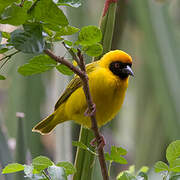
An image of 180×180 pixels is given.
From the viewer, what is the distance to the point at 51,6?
663 mm

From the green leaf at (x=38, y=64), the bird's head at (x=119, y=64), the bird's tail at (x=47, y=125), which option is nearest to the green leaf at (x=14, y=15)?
the green leaf at (x=38, y=64)

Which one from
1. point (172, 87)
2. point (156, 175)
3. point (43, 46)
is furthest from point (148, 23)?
point (43, 46)

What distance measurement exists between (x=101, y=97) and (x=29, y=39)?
→ 0.87 metres

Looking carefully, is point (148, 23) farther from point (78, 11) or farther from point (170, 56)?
point (78, 11)

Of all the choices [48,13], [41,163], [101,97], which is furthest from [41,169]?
[101,97]

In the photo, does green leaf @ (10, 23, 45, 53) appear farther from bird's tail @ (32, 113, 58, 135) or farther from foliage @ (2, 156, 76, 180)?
bird's tail @ (32, 113, 58, 135)

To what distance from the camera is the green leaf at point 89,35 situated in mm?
720

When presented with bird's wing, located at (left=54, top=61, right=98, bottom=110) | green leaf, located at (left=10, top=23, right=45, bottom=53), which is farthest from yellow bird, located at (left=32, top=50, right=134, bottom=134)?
green leaf, located at (left=10, top=23, right=45, bottom=53)

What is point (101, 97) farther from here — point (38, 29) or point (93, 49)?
point (38, 29)

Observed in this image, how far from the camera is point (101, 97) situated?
150 cm

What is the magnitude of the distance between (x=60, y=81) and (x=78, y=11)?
0.67 meters

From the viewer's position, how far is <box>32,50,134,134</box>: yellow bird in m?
1.51

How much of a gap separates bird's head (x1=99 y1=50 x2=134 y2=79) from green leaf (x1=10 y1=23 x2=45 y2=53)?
93 centimetres

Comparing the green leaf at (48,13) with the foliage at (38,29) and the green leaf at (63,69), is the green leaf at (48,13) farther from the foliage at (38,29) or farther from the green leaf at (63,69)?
the green leaf at (63,69)
